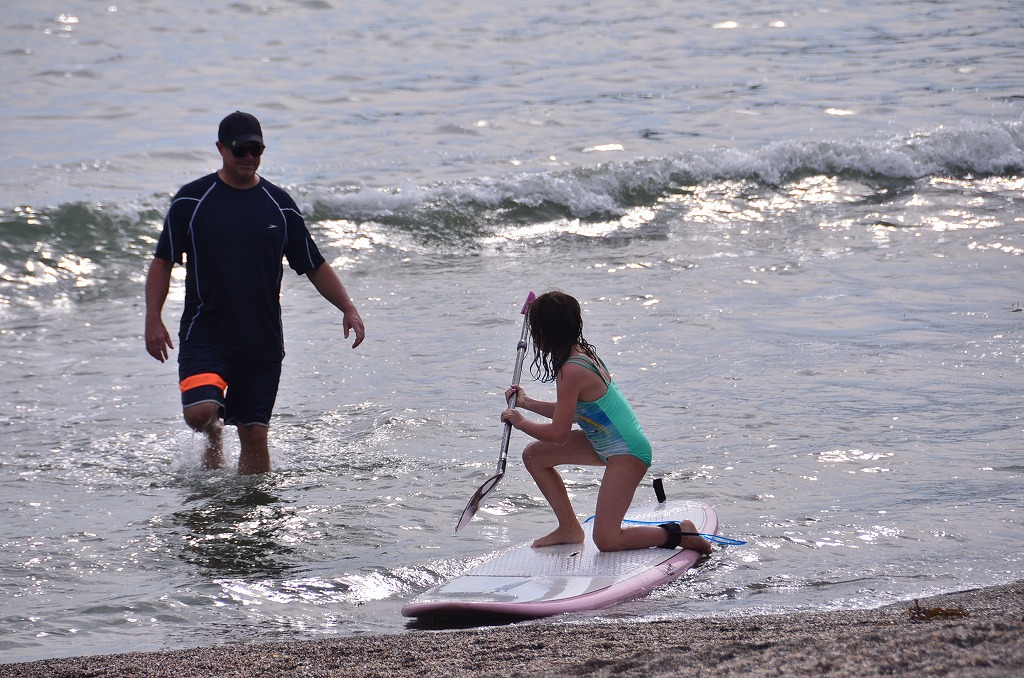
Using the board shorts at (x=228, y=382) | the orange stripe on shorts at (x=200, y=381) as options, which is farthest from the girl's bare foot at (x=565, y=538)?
the orange stripe on shorts at (x=200, y=381)

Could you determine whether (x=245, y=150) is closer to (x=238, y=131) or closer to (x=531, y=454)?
(x=238, y=131)

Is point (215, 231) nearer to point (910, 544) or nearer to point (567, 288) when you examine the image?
point (910, 544)

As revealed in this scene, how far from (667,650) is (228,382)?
3015 millimetres

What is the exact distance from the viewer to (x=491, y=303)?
10281 millimetres

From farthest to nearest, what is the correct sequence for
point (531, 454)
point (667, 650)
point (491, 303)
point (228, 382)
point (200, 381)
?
point (491, 303) < point (228, 382) < point (200, 381) < point (531, 454) < point (667, 650)

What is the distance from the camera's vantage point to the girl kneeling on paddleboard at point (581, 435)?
4891mm

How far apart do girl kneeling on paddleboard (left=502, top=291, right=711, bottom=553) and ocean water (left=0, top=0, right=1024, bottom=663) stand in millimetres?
393

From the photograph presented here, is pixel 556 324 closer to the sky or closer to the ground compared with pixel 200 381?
closer to the sky

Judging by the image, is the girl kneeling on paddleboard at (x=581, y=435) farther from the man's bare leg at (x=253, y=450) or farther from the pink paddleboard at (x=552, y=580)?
the man's bare leg at (x=253, y=450)

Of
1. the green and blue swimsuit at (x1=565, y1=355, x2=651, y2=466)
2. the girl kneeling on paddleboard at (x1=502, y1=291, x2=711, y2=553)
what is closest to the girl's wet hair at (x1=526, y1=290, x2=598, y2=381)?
the girl kneeling on paddleboard at (x1=502, y1=291, x2=711, y2=553)

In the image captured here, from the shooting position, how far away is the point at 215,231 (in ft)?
18.6

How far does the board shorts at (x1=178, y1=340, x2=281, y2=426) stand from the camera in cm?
570

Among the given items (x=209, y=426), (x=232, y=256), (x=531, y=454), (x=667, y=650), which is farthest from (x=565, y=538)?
(x=232, y=256)

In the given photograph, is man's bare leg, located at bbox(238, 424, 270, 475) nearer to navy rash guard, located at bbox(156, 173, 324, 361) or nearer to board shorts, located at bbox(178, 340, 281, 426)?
board shorts, located at bbox(178, 340, 281, 426)
